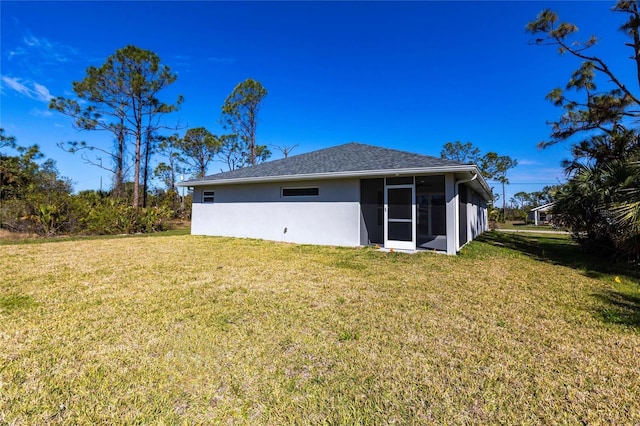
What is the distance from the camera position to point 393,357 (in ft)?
7.87

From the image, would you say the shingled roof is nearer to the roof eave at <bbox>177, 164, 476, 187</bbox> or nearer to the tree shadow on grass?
the roof eave at <bbox>177, 164, 476, 187</bbox>

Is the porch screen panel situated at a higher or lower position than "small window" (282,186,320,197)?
lower

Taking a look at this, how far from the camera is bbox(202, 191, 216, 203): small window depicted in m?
12.2

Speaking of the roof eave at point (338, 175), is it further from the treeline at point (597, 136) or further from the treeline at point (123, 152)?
the treeline at point (123, 152)

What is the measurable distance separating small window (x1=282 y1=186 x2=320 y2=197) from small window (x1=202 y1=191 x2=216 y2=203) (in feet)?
13.0

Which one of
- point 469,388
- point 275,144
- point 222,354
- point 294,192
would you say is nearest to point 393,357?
point 469,388

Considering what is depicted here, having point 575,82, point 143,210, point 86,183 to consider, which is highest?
point 575,82

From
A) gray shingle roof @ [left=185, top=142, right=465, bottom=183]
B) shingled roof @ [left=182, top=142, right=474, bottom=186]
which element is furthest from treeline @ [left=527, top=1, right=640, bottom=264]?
gray shingle roof @ [left=185, top=142, right=465, bottom=183]

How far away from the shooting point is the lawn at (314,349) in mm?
1773

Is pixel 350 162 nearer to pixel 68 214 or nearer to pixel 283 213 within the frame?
pixel 283 213

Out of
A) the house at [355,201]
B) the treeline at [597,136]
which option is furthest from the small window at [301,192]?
the treeline at [597,136]

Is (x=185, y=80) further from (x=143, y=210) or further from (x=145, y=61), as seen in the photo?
(x=143, y=210)

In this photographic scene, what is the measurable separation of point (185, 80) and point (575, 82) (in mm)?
20711

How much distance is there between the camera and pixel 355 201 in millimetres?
8875
